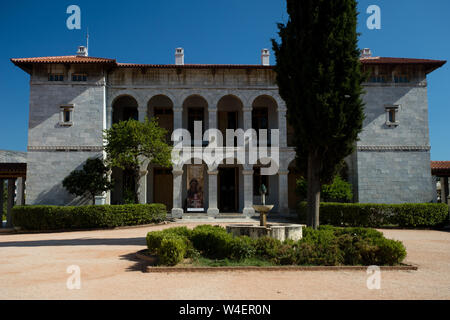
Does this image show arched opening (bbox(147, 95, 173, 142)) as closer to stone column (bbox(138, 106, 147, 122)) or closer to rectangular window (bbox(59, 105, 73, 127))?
stone column (bbox(138, 106, 147, 122))

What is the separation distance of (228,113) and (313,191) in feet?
43.3

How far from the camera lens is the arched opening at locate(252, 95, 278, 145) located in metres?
22.6

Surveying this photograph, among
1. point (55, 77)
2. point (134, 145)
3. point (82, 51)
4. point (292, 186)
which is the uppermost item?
point (82, 51)

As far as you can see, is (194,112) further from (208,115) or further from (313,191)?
(313,191)

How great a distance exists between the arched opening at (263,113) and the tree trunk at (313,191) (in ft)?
38.2

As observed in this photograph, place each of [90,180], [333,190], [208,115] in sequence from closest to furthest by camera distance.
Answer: [333,190], [90,180], [208,115]

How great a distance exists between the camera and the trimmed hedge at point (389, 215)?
1617 centimetres

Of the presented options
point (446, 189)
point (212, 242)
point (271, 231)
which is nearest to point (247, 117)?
point (271, 231)

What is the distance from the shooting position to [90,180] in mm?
17766
